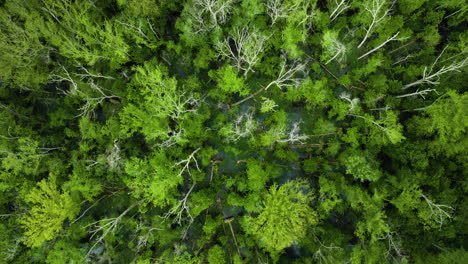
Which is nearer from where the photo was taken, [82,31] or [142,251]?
[82,31]

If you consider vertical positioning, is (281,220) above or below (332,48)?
below

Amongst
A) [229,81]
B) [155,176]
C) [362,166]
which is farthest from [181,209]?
[362,166]

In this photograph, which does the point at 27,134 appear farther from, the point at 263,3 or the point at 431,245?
the point at 431,245

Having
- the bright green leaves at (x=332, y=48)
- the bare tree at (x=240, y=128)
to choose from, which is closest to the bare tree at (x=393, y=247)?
the bare tree at (x=240, y=128)

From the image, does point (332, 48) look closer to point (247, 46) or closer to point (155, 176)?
point (247, 46)

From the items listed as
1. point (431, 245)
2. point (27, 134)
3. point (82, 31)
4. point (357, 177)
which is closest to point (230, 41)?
point (82, 31)

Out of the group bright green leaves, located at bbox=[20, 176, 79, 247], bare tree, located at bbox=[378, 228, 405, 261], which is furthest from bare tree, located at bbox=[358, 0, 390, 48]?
bright green leaves, located at bbox=[20, 176, 79, 247]

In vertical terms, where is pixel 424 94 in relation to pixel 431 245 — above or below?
above
